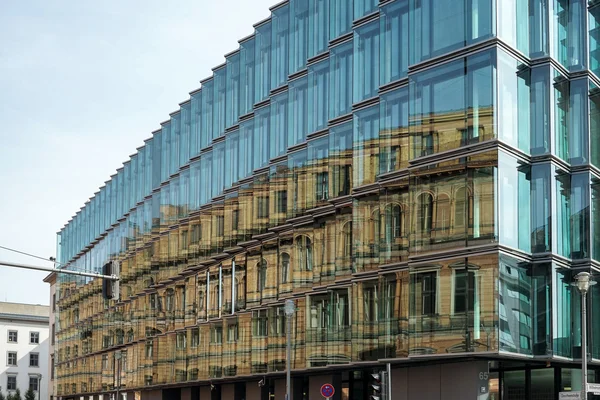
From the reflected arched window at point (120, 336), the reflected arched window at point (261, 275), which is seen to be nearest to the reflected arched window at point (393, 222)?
the reflected arched window at point (261, 275)

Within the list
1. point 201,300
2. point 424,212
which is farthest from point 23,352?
point 424,212

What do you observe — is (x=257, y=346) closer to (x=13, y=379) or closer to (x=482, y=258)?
(x=482, y=258)

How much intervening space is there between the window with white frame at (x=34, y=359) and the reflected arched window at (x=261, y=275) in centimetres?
9587

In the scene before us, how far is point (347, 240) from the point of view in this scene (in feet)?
148

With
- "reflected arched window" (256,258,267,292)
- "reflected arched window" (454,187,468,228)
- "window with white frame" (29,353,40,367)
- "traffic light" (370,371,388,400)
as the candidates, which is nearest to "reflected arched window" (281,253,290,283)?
"reflected arched window" (256,258,267,292)

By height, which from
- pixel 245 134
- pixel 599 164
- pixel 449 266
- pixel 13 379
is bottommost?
pixel 13 379

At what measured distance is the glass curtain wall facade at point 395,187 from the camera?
36594mm

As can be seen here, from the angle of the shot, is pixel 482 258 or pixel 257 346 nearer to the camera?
pixel 482 258

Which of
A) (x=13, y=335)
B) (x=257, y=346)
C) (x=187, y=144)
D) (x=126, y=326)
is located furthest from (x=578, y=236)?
(x=13, y=335)

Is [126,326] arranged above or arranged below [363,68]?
below

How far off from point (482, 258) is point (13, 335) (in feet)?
381

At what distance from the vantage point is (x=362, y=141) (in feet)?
143

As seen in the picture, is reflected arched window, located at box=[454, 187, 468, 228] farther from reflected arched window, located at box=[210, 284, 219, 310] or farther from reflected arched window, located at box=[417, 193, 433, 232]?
reflected arched window, located at box=[210, 284, 219, 310]

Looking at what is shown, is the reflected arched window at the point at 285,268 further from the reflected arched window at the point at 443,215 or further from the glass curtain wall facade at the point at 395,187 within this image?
the reflected arched window at the point at 443,215
